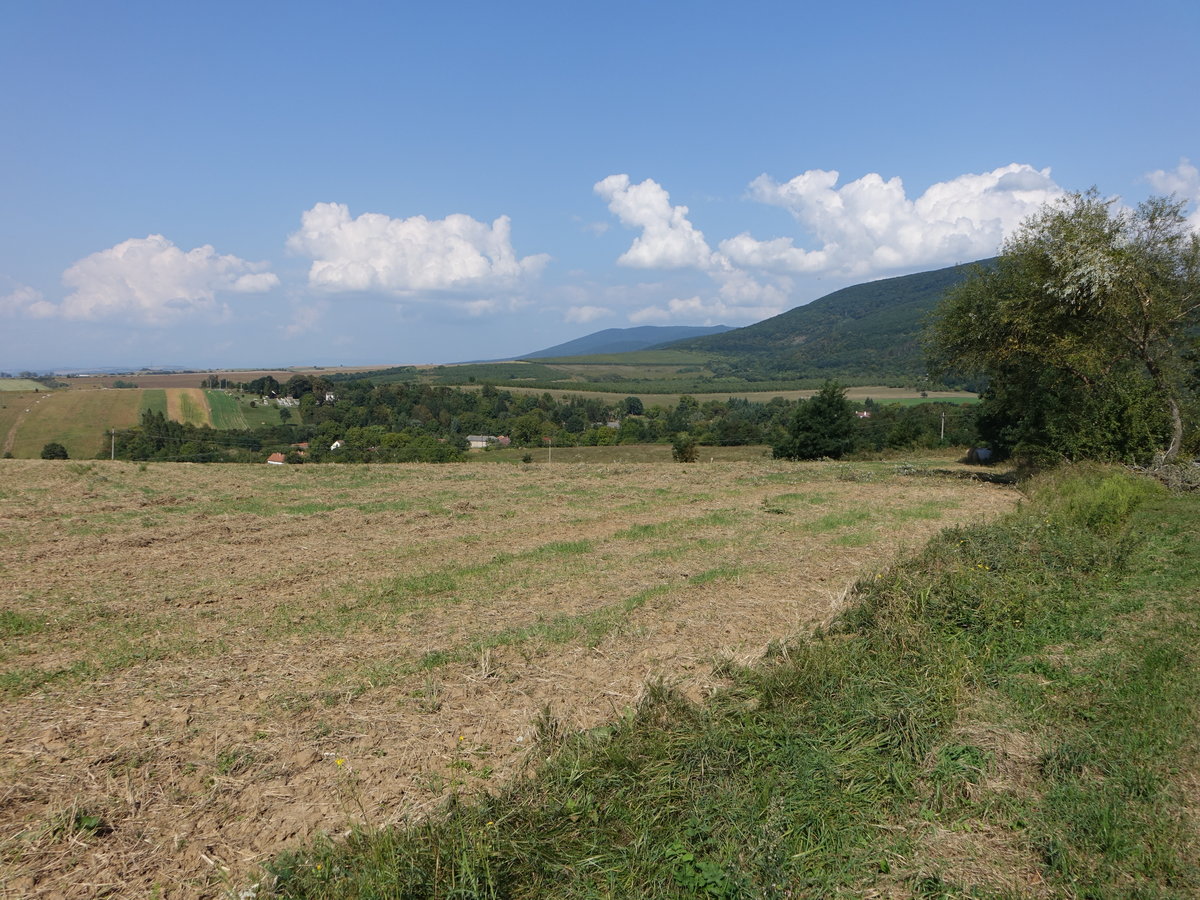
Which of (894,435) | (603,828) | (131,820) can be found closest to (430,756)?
(603,828)

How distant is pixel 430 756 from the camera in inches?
209

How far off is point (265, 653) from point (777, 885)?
5.68 m

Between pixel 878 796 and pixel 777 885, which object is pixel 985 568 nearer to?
pixel 878 796

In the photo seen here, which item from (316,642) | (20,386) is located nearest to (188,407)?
(20,386)

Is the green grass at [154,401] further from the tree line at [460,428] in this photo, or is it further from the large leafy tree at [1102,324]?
Answer: the large leafy tree at [1102,324]

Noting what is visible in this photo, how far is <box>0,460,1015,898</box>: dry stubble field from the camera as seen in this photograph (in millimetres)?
4605

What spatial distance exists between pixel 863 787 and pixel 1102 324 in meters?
20.5

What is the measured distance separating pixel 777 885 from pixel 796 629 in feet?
13.9

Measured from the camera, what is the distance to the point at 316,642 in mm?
7742

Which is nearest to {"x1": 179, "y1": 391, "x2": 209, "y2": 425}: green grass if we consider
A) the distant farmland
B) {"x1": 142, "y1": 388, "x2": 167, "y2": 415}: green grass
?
the distant farmland

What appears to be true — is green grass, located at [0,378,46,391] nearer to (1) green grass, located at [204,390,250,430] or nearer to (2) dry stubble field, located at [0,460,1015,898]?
(1) green grass, located at [204,390,250,430]

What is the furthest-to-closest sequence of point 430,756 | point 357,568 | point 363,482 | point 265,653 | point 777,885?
point 363,482
point 357,568
point 265,653
point 430,756
point 777,885

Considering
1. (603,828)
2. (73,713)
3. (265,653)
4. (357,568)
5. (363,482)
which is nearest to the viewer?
(603,828)

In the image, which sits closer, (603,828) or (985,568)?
(603,828)
